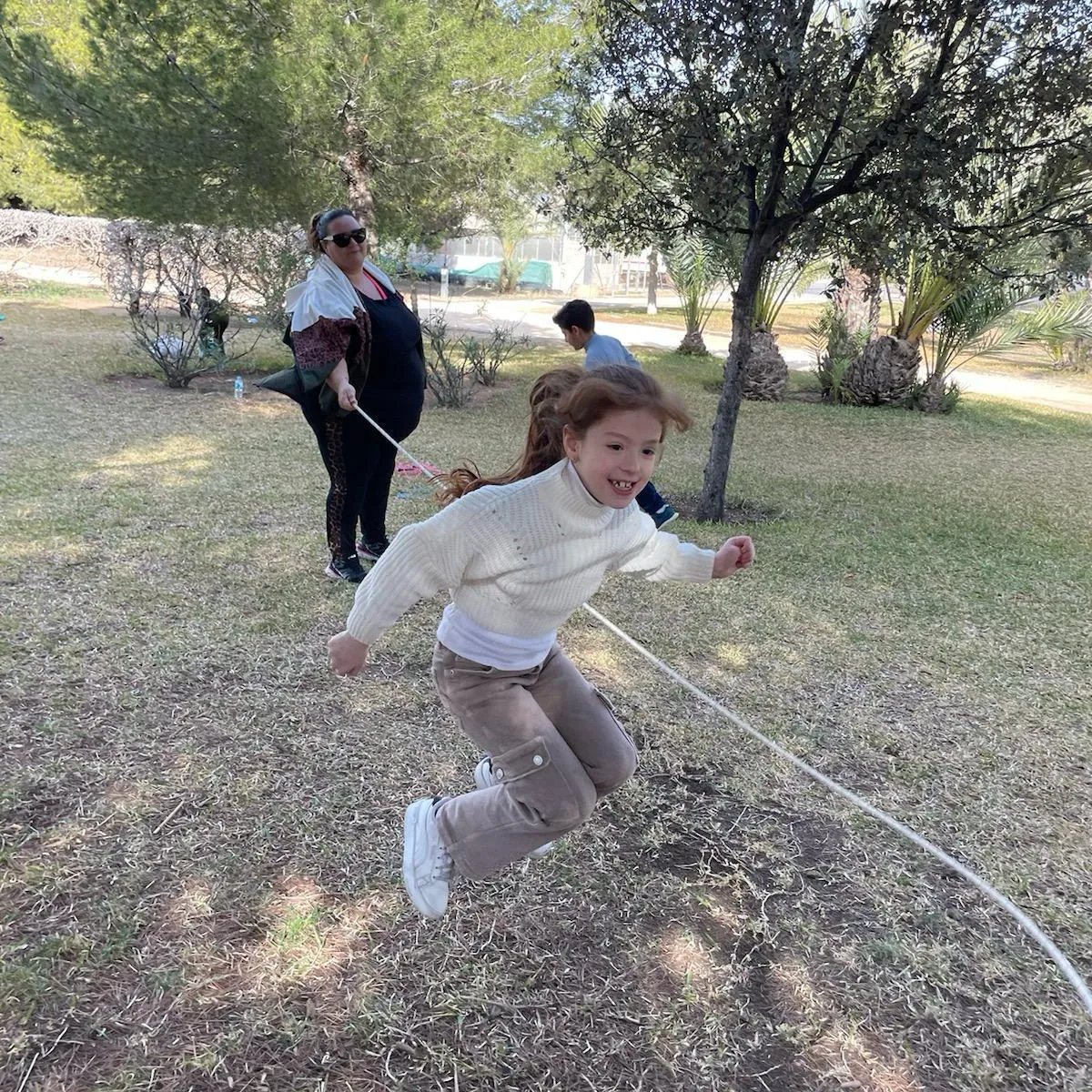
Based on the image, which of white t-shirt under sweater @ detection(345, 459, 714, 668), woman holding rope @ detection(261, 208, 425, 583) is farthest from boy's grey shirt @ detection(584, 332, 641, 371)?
white t-shirt under sweater @ detection(345, 459, 714, 668)

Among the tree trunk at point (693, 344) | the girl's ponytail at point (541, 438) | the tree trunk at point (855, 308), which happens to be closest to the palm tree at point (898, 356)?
the tree trunk at point (855, 308)

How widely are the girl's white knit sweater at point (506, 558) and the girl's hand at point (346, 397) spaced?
185cm

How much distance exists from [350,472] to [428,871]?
2.33 metres

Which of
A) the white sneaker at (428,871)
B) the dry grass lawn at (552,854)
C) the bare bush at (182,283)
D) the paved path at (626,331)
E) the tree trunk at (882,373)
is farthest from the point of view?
the paved path at (626,331)

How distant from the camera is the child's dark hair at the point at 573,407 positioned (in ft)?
6.50

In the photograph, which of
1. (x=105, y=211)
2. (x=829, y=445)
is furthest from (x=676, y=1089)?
(x=105, y=211)

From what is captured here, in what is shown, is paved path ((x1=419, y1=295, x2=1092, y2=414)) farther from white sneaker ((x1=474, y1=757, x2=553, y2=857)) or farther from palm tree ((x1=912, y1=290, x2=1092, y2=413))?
white sneaker ((x1=474, y1=757, x2=553, y2=857))

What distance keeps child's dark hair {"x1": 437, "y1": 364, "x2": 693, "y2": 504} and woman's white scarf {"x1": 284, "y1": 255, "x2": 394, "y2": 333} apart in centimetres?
169

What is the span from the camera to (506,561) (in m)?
2.02

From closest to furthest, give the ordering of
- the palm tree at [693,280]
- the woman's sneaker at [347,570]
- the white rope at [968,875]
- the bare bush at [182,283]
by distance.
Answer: the white rope at [968,875] → the woman's sneaker at [347,570] → the bare bush at [182,283] → the palm tree at [693,280]

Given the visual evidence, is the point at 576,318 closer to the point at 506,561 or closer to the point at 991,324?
the point at 506,561

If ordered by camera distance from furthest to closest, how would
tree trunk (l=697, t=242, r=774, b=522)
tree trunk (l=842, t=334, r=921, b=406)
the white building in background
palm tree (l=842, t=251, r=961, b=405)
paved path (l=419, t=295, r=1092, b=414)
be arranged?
the white building in background < paved path (l=419, t=295, r=1092, b=414) < tree trunk (l=842, t=334, r=921, b=406) < palm tree (l=842, t=251, r=961, b=405) < tree trunk (l=697, t=242, r=774, b=522)

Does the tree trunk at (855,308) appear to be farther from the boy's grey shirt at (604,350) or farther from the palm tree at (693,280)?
the boy's grey shirt at (604,350)

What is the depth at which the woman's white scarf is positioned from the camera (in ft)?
12.2
